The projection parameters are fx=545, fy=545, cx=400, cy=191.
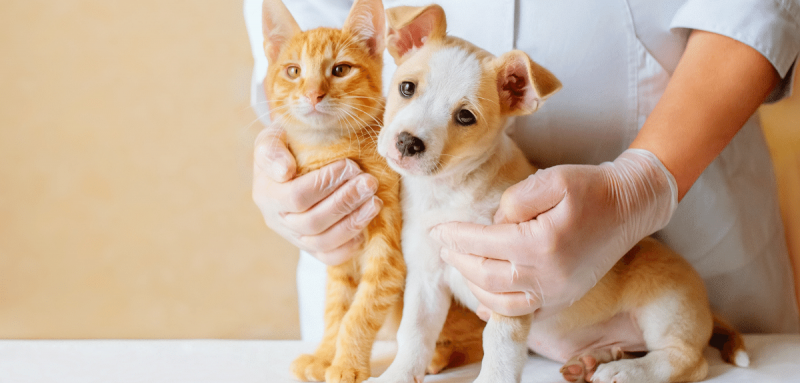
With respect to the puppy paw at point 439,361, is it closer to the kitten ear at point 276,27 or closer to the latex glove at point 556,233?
the latex glove at point 556,233

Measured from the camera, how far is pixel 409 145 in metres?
0.93

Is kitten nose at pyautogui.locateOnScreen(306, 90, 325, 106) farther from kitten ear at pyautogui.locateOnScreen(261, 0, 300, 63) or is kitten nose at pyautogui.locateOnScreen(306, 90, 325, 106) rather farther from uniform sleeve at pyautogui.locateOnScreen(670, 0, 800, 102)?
uniform sleeve at pyautogui.locateOnScreen(670, 0, 800, 102)

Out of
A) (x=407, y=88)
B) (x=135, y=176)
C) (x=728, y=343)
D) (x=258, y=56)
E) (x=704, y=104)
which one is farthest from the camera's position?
(x=135, y=176)

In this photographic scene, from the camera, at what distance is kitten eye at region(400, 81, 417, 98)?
1.03 metres

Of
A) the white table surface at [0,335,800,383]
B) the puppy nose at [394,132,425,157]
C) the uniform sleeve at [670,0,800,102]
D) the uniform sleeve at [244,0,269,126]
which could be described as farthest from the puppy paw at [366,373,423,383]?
the uniform sleeve at [670,0,800,102]

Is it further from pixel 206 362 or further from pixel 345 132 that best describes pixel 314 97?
pixel 206 362

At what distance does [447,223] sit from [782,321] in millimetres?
1111

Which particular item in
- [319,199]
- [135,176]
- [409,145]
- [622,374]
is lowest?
[135,176]

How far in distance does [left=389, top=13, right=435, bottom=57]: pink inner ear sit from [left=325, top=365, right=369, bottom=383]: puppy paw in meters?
0.65

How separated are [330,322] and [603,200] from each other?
638mm

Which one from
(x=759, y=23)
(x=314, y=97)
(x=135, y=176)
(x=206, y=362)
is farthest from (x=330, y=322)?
(x=135, y=176)

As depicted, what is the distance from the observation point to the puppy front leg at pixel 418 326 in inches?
41.8

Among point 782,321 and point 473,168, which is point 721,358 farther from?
point 473,168

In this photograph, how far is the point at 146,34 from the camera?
228 centimetres
